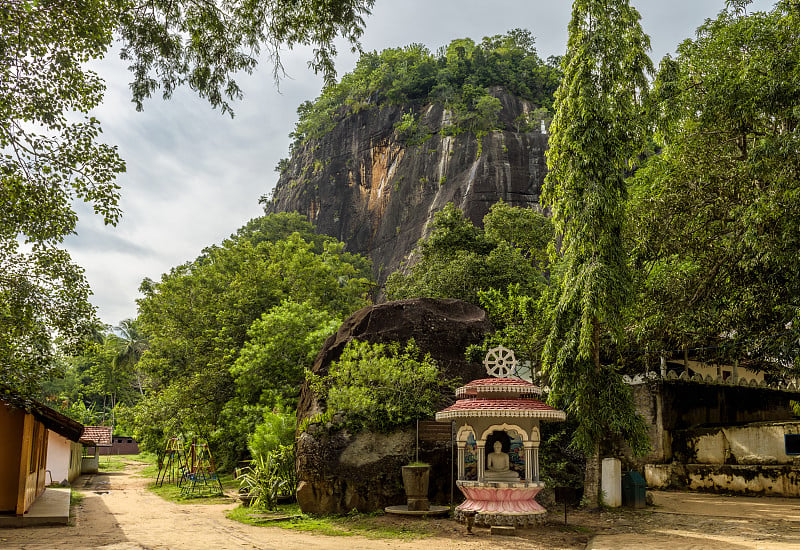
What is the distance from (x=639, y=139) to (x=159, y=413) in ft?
59.0

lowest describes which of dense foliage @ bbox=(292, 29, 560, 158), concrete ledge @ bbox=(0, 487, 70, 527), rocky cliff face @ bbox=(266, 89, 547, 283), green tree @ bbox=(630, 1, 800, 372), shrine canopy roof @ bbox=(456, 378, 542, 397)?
concrete ledge @ bbox=(0, 487, 70, 527)

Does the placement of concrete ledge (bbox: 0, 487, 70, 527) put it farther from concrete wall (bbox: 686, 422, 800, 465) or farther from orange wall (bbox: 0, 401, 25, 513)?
concrete wall (bbox: 686, 422, 800, 465)

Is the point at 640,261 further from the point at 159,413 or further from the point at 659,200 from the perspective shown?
the point at 159,413

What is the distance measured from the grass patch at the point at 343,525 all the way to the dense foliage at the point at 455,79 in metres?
44.4

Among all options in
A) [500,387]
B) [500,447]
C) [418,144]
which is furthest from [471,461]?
[418,144]

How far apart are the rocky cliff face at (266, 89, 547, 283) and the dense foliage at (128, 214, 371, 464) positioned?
21309 millimetres

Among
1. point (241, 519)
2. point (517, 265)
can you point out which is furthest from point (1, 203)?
point (517, 265)

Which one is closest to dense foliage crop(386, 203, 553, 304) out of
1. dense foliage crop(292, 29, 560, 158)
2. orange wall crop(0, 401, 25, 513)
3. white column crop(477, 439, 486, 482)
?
white column crop(477, 439, 486, 482)

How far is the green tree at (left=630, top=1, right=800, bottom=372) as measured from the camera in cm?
1146

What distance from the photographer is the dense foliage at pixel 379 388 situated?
12.2 meters

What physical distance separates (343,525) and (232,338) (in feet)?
46.4

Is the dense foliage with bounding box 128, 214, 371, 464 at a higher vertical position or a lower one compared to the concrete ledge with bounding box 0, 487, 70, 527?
higher

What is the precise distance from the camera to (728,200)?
45.0 ft

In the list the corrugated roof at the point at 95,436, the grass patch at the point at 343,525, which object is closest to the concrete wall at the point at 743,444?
the grass patch at the point at 343,525
